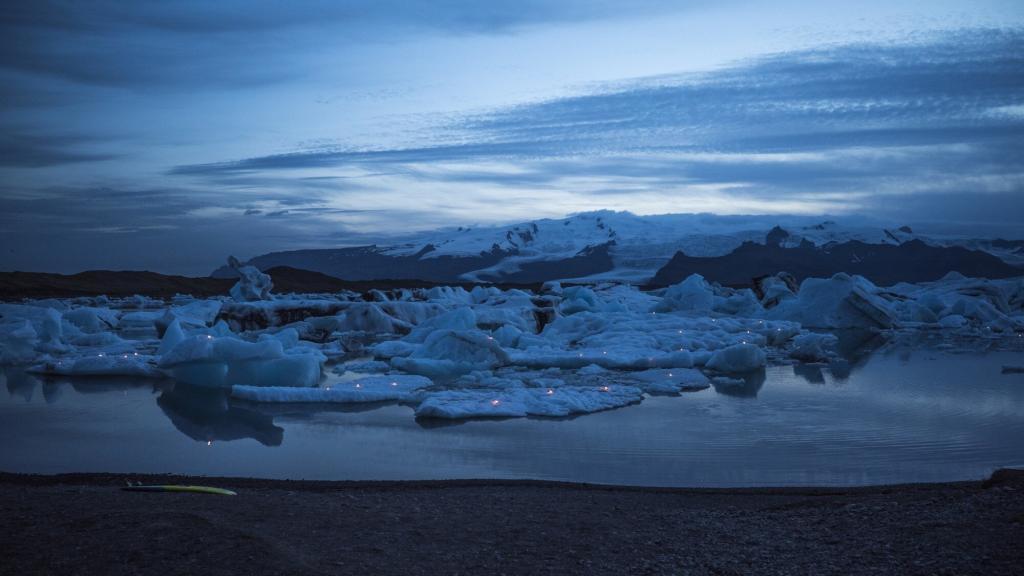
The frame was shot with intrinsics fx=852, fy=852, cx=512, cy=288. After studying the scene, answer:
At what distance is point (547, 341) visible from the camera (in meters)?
14.7

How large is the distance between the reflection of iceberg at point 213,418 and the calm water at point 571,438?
0.07 ft

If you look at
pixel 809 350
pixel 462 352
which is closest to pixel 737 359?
pixel 809 350

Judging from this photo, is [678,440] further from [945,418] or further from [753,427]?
[945,418]

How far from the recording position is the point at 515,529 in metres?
4.18

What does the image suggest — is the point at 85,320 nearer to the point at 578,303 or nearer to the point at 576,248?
the point at 578,303

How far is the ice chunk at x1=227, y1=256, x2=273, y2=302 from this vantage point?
80.6 feet

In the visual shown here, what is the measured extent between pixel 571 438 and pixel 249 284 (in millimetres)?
19202

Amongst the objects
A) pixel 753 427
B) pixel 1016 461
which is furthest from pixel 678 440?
pixel 1016 461

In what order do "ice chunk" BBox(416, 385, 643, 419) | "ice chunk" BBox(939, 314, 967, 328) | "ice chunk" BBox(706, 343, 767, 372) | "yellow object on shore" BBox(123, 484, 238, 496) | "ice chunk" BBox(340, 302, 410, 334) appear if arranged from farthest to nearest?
"ice chunk" BBox(939, 314, 967, 328) < "ice chunk" BBox(340, 302, 410, 334) < "ice chunk" BBox(706, 343, 767, 372) < "ice chunk" BBox(416, 385, 643, 419) < "yellow object on shore" BBox(123, 484, 238, 496)

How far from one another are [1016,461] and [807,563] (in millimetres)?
3518

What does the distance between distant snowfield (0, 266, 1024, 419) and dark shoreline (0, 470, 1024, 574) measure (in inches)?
135

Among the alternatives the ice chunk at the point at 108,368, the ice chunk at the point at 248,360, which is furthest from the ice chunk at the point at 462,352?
the ice chunk at the point at 108,368

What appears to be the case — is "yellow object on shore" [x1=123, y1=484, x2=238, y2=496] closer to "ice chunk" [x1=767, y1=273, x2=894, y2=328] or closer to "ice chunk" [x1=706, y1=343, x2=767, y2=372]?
"ice chunk" [x1=706, y1=343, x2=767, y2=372]

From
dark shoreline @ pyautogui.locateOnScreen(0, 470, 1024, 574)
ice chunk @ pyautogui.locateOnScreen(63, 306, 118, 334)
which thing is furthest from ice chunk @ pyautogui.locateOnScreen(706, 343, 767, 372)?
ice chunk @ pyautogui.locateOnScreen(63, 306, 118, 334)
